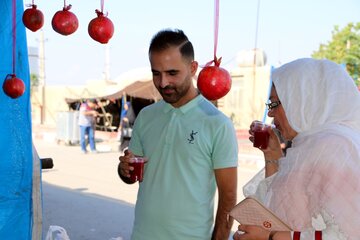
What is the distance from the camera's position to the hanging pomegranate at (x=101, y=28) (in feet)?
7.48

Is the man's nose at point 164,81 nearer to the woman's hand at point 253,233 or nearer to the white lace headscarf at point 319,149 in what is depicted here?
the white lace headscarf at point 319,149

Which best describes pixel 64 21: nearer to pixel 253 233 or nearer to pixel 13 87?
pixel 13 87

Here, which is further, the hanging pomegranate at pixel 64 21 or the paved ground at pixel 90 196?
the paved ground at pixel 90 196

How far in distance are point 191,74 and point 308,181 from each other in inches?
37.7

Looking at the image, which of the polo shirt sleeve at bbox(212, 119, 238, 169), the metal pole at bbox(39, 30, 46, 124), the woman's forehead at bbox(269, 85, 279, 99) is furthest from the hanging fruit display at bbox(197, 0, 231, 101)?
the metal pole at bbox(39, 30, 46, 124)

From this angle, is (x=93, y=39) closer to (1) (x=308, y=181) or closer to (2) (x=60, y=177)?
(1) (x=308, y=181)

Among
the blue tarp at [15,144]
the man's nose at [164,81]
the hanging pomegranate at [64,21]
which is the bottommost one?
the blue tarp at [15,144]

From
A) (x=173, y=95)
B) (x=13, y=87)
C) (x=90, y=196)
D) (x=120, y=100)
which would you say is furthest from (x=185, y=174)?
(x=120, y=100)

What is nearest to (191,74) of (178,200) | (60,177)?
(178,200)

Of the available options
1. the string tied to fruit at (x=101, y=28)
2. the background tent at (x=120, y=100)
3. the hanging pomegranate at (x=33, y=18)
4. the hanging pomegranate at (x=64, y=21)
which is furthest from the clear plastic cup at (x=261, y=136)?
the background tent at (x=120, y=100)

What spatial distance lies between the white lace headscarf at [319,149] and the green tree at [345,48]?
61.0 ft

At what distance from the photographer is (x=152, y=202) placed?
2238 millimetres

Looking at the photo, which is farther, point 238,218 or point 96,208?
point 96,208

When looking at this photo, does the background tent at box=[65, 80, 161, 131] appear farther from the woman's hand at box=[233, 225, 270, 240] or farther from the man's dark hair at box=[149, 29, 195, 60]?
the woman's hand at box=[233, 225, 270, 240]
